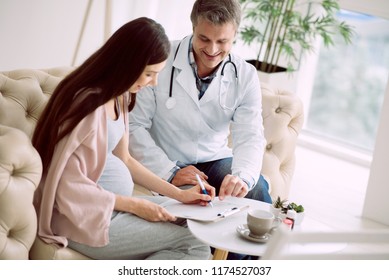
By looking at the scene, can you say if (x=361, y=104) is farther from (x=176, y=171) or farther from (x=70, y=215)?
(x=70, y=215)

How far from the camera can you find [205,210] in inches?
80.7

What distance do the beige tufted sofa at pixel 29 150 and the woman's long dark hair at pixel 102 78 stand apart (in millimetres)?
70

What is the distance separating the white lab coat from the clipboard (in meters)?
0.41

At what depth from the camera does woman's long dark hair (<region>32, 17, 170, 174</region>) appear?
6.12 ft

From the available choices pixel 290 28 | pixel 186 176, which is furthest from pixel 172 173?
pixel 290 28

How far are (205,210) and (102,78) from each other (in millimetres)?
497

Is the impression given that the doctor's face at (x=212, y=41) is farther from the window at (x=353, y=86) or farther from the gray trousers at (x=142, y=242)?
the window at (x=353, y=86)

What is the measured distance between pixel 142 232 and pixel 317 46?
9.51 feet

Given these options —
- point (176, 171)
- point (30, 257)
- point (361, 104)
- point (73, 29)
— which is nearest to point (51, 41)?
point (73, 29)

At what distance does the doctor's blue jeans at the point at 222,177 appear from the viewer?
8.41ft

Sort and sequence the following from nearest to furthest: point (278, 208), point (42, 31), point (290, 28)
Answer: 1. point (278, 208)
2. point (42, 31)
3. point (290, 28)

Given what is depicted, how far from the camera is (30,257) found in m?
1.95

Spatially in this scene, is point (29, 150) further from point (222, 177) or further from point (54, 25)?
point (54, 25)

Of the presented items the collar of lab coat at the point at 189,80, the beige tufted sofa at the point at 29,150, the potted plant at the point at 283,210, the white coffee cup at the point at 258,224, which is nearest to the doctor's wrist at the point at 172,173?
the beige tufted sofa at the point at 29,150
